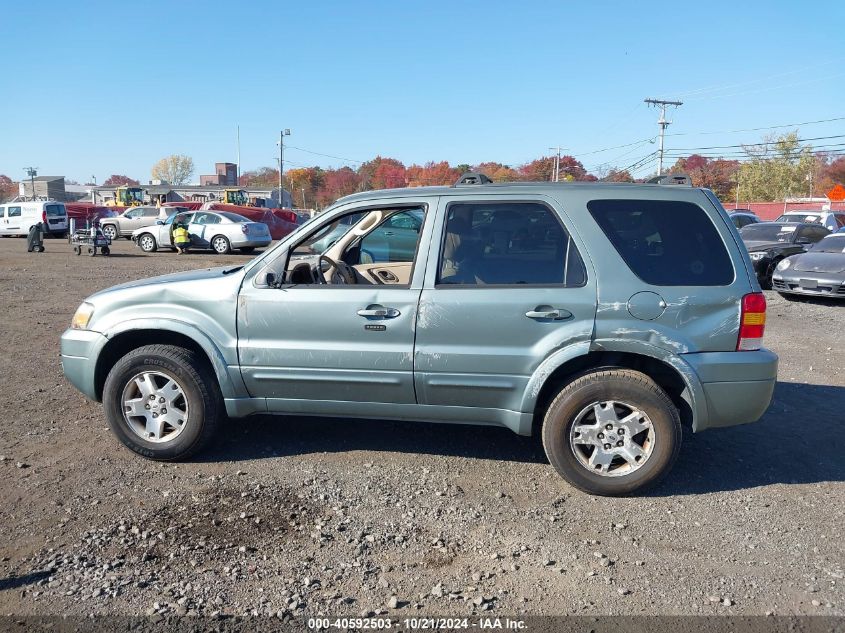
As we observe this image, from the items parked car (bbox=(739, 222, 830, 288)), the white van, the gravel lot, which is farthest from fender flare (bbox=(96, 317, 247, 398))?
the white van

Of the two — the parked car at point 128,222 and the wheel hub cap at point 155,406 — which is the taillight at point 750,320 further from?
the parked car at point 128,222

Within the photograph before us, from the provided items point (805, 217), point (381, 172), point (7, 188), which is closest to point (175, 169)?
point (7, 188)

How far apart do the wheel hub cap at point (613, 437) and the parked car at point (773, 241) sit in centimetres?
1224

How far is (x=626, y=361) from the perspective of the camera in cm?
448

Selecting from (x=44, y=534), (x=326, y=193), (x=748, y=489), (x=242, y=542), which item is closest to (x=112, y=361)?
(x=44, y=534)

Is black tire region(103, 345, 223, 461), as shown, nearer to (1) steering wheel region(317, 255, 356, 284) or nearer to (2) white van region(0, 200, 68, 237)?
(1) steering wheel region(317, 255, 356, 284)

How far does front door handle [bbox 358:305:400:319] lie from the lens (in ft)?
14.7

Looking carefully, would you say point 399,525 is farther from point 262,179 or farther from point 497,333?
point 262,179

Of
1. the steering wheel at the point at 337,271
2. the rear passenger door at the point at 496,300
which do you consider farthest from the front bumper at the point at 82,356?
the rear passenger door at the point at 496,300

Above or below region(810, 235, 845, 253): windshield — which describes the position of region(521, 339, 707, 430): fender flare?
below

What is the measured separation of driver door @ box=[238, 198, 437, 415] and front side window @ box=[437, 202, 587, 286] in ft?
0.60

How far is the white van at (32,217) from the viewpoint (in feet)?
111

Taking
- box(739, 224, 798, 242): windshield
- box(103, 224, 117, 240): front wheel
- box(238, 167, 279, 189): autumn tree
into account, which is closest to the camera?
box(739, 224, 798, 242): windshield

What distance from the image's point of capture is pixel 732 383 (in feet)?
14.0
